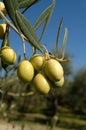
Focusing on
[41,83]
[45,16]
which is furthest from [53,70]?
[45,16]

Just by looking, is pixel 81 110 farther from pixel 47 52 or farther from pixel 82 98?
pixel 47 52

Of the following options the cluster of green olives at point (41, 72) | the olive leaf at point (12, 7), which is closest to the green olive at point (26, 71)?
the cluster of green olives at point (41, 72)

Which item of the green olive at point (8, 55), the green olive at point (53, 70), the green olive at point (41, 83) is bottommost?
the green olive at point (41, 83)

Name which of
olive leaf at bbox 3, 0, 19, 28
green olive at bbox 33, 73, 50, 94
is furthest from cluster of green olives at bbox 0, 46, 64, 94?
olive leaf at bbox 3, 0, 19, 28

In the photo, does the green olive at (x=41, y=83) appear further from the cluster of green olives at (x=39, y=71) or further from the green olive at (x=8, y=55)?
the green olive at (x=8, y=55)

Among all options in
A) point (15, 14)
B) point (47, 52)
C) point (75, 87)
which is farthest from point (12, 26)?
point (75, 87)

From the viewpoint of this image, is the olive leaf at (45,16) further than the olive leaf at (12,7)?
Yes

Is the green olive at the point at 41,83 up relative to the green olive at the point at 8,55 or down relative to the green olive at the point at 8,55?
down

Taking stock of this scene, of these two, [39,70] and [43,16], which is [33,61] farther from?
[43,16]
